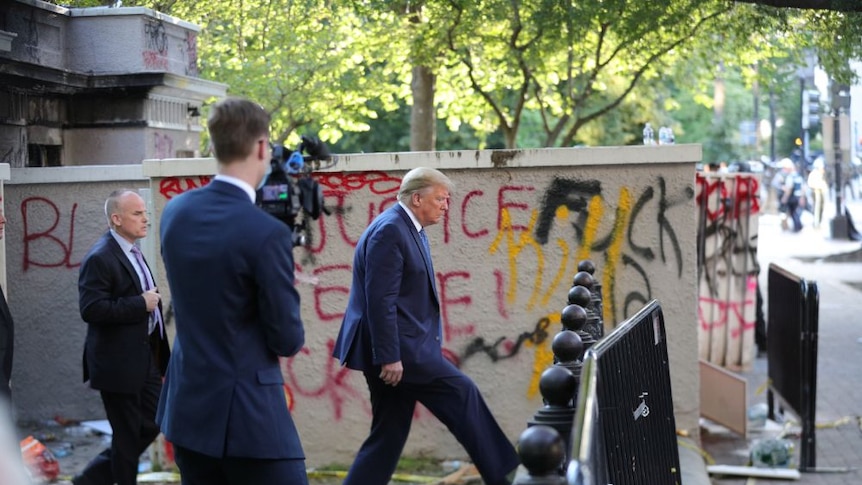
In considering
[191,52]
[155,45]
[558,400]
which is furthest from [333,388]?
[191,52]

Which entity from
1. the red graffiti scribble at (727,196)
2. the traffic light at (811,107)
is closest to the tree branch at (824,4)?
the red graffiti scribble at (727,196)

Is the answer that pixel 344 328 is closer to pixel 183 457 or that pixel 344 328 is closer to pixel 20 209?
pixel 183 457

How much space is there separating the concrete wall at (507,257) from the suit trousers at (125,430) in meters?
1.52

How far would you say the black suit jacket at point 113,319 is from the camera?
246 inches

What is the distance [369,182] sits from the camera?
793 centimetres

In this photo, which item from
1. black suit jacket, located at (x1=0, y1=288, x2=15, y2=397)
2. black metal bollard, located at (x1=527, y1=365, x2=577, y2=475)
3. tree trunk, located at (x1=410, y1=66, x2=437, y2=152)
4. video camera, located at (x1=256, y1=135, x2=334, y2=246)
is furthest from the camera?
tree trunk, located at (x1=410, y1=66, x2=437, y2=152)

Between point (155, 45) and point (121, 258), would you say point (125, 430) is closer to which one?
point (121, 258)

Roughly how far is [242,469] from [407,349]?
6.69 ft

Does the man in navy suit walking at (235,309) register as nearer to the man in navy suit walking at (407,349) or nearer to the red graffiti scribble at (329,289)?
the man in navy suit walking at (407,349)

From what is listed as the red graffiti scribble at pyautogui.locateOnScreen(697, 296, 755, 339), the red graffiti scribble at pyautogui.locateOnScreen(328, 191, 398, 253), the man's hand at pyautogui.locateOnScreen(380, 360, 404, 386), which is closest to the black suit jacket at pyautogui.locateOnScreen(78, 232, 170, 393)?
the man's hand at pyautogui.locateOnScreen(380, 360, 404, 386)

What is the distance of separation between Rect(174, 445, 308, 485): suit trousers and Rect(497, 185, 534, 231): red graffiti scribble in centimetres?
401

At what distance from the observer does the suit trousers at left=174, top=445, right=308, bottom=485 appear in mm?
4016

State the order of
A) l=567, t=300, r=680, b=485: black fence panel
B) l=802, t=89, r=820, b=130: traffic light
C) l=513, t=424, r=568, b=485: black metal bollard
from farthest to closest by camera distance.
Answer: l=802, t=89, r=820, b=130: traffic light < l=567, t=300, r=680, b=485: black fence panel < l=513, t=424, r=568, b=485: black metal bollard

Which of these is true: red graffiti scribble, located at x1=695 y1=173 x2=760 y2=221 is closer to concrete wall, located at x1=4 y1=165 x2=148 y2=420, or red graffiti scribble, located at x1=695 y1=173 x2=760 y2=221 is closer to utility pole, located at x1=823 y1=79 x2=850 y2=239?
concrete wall, located at x1=4 y1=165 x2=148 y2=420
